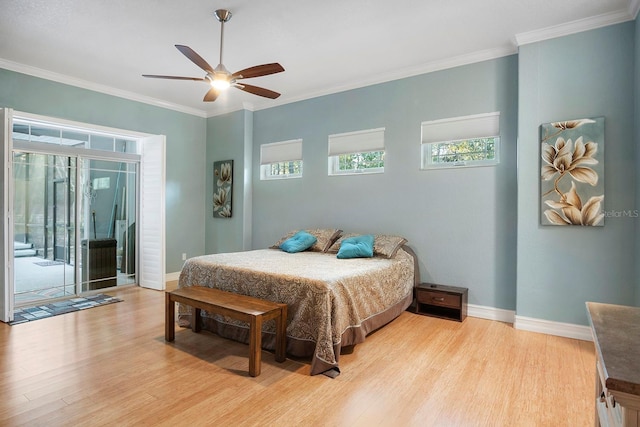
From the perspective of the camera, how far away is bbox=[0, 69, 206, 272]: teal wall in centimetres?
426

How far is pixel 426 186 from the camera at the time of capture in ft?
13.7

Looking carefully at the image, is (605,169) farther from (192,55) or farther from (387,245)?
(192,55)

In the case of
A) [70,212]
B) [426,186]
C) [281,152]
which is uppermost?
[281,152]

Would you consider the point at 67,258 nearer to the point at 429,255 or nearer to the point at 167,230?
the point at 167,230

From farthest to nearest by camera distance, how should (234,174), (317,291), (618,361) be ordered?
(234,174) → (317,291) → (618,361)

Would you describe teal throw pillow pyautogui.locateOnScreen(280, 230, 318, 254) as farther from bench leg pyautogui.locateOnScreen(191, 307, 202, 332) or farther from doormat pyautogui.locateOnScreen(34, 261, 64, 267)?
doormat pyautogui.locateOnScreen(34, 261, 64, 267)

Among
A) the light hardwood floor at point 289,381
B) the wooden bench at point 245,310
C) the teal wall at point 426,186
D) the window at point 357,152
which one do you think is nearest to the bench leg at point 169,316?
the wooden bench at point 245,310

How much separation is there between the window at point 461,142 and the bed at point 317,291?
3.80 ft

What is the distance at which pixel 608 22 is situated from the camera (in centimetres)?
311

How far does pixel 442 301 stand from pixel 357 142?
2.33 metres

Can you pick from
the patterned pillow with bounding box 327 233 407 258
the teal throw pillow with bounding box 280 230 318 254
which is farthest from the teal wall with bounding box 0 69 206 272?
the patterned pillow with bounding box 327 233 407 258

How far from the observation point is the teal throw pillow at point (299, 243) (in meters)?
4.48

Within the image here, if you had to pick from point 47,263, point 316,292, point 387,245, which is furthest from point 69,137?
point 387,245

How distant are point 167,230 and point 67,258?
1.43m
